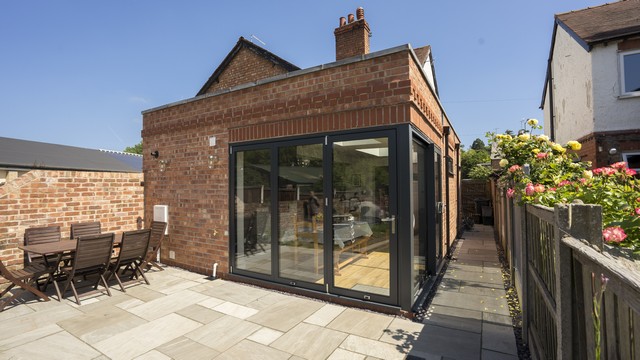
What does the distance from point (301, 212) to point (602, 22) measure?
1219 centimetres

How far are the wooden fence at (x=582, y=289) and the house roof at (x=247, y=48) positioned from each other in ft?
39.3

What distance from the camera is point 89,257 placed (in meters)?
4.46

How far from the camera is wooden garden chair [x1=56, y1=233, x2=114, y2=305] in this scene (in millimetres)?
4297

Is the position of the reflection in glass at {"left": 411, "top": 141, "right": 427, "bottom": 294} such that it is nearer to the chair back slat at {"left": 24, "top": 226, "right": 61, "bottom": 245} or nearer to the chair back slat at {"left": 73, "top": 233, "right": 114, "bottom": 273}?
the chair back slat at {"left": 73, "top": 233, "right": 114, "bottom": 273}

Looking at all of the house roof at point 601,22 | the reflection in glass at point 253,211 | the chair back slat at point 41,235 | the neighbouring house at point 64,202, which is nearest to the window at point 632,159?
the house roof at point 601,22

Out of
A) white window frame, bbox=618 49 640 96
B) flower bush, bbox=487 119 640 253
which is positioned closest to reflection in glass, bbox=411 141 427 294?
flower bush, bbox=487 119 640 253

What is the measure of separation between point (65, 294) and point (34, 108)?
56.5 ft

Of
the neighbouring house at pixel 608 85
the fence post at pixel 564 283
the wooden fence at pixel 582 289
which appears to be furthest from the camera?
the neighbouring house at pixel 608 85

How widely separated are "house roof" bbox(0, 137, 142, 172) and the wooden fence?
1584cm

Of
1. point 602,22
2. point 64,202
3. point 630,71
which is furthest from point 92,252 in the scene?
point 602,22

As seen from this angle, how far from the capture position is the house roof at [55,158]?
12047mm

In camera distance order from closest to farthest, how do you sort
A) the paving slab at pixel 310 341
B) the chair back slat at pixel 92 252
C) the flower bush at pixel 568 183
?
1. the flower bush at pixel 568 183
2. the paving slab at pixel 310 341
3. the chair back slat at pixel 92 252

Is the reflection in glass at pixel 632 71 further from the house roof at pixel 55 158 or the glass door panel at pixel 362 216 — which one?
the house roof at pixel 55 158

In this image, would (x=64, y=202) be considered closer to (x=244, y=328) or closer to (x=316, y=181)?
(x=244, y=328)
